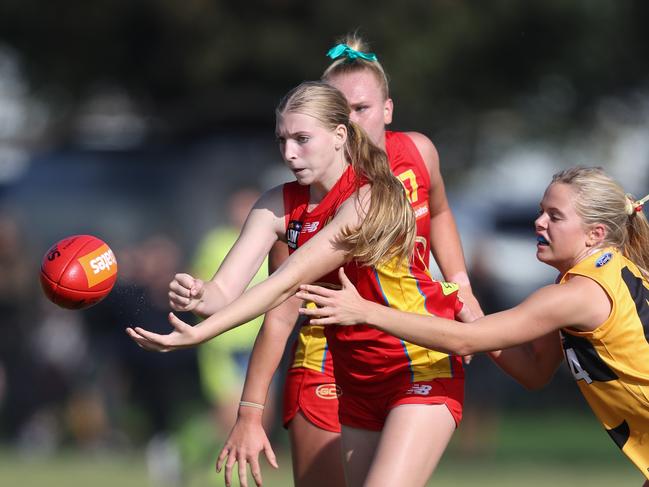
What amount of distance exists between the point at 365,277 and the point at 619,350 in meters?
1.01

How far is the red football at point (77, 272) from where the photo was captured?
15.6ft

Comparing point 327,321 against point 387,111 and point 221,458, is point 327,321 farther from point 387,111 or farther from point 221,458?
point 387,111

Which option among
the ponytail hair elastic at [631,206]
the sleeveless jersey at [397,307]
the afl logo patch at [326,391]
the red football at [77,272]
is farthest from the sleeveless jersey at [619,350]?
the red football at [77,272]

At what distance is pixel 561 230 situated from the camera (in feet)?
15.4

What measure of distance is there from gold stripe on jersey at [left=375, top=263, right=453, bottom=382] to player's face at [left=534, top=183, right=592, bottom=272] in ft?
1.71

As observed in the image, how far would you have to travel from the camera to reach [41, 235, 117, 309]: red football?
474 centimetres

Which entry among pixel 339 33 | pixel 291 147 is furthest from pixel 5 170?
pixel 291 147

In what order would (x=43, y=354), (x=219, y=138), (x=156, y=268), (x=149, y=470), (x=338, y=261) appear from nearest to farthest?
1. (x=338, y=261)
2. (x=149, y=470)
3. (x=156, y=268)
4. (x=43, y=354)
5. (x=219, y=138)

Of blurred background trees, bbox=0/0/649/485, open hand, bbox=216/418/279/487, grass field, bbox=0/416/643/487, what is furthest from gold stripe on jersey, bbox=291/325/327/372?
blurred background trees, bbox=0/0/649/485

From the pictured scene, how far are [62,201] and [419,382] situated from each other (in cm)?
1252

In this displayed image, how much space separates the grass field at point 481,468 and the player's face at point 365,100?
4.76 m

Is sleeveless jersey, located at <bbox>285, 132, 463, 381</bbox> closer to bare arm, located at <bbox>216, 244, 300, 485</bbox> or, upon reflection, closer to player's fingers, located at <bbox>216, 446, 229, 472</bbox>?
bare arm, located at <bbox>216, 244, 300, 485</bbox>

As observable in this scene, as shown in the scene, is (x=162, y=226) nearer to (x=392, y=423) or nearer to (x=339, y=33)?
(x=339, y=33)

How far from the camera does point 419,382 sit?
15.6ft
